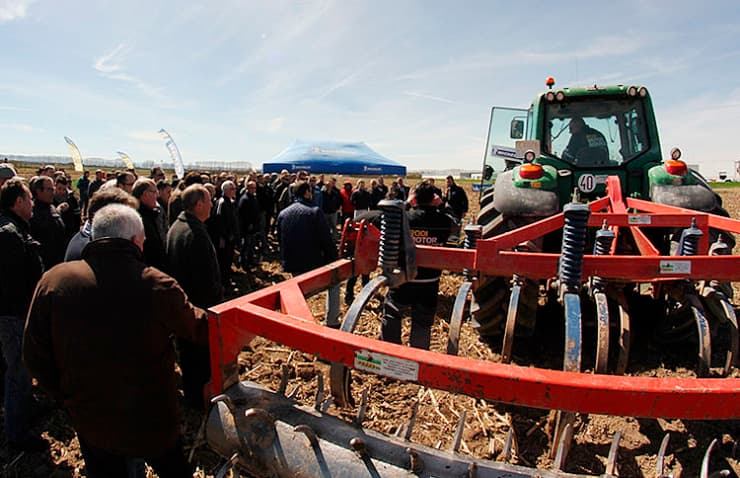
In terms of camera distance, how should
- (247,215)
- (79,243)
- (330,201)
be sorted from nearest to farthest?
(79,243) < (247,215) < (330,201)

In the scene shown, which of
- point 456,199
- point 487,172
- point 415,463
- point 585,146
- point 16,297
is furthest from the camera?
point 456,199

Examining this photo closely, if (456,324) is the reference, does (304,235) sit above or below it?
above

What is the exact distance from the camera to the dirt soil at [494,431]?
269 centimetres

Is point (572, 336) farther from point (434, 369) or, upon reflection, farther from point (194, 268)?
point (194, 268)

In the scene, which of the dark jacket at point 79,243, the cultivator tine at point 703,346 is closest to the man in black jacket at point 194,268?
the dark jacket at point 79,243

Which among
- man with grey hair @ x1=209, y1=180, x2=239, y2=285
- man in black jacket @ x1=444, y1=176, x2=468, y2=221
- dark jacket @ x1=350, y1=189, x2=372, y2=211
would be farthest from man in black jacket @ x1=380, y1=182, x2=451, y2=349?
man in black jacket @ x1=444, y1=176, x2=468, y2=221

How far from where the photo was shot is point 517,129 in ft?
18.9

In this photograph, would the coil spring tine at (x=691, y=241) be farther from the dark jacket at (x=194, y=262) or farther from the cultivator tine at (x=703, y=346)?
the dark jacket at (x=194, y=262)

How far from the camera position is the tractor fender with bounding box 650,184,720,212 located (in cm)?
412

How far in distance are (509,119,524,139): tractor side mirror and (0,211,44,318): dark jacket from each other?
5178 millimetres

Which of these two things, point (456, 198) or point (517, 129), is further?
point (456, 198)

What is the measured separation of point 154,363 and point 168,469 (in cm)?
59

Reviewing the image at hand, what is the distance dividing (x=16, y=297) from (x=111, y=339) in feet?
5.70

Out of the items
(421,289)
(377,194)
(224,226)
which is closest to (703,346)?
(421,289)
